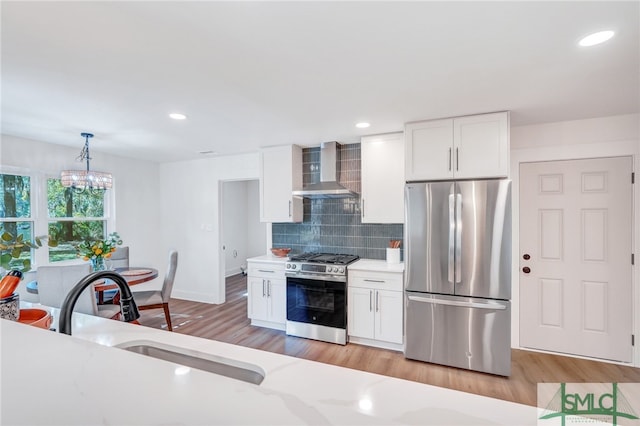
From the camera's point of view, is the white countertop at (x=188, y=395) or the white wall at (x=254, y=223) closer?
the white countertop at (x=188, y=395)

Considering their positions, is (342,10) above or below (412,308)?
above

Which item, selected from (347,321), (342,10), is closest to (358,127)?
(342,10)

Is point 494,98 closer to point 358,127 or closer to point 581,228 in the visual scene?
point 358,127

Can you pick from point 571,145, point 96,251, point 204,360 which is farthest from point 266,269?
point 571,145

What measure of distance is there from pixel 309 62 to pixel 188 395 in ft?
5.86

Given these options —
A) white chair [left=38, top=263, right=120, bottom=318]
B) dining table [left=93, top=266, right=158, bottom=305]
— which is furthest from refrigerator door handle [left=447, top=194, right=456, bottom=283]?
white chair [left=38, top=263, right=120, bottom=318]

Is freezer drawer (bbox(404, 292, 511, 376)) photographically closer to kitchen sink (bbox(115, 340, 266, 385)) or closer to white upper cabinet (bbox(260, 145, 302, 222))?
white upper cabinet (bbox(260, 145, 302, 222))

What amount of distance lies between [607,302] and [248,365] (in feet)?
11.7

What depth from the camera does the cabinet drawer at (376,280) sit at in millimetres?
3053

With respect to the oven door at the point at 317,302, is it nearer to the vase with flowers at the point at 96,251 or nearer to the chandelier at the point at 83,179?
the vase with flowers at the point at 96,251

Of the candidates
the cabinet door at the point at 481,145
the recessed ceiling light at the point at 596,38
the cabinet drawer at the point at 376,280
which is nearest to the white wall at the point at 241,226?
the cabinet drawer at the point at 376,280

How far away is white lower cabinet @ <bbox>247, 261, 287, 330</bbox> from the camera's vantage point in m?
3.66

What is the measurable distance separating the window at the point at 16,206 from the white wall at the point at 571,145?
5.48 meters

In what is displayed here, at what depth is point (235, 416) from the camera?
23.6 inches
